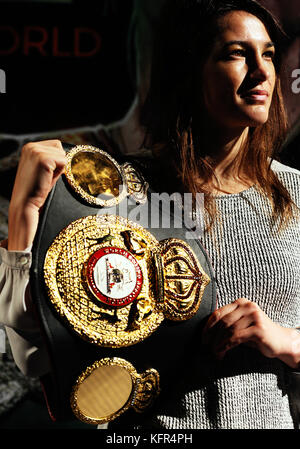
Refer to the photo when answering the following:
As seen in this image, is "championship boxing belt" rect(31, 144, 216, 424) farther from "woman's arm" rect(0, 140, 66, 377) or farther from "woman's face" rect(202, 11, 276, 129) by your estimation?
"woman's face" rect(202, 11, 276, 129)

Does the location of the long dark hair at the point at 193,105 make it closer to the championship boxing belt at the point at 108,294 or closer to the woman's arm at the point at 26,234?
the championship boxing belt at the point at 108,294

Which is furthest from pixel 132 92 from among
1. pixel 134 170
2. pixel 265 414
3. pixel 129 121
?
pixel 265 414

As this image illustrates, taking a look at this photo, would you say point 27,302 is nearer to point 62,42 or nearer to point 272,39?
point 272,39

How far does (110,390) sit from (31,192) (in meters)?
0.26

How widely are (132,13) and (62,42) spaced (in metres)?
0.19

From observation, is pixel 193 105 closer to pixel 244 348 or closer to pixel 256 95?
pixel 256 95

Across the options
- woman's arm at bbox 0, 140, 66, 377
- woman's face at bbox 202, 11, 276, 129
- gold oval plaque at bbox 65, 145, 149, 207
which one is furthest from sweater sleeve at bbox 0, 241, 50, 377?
woman's face at bbox 202, 11, 276, 129

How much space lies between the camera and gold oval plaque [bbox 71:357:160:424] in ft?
1.81

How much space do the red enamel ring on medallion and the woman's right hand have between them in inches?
3.3

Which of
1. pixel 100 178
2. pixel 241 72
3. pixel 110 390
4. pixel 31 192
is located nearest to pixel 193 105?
pixel 241 72

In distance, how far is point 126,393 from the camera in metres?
0.58

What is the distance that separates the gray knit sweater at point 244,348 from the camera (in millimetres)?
629

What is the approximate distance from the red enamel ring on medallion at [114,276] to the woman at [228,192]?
82mm

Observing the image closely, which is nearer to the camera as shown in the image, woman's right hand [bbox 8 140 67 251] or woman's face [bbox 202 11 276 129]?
woman's right hand [bbox 8 140 67 251]
